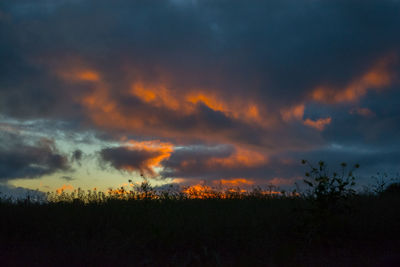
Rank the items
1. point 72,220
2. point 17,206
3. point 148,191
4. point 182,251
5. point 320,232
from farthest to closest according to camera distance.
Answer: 1. point 148,191
2. point 17,206
3. point 72,220
4. point 320,232
5. point 182,251

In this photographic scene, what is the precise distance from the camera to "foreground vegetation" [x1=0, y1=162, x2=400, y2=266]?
8.23 metres

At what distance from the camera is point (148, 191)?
522 inches

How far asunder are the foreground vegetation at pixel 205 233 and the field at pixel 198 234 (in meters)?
0.03

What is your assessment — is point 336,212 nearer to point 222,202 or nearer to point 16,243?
point 222,202

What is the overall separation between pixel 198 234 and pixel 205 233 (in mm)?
182

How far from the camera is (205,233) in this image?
371 inches

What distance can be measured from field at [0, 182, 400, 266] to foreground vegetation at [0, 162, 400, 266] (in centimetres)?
3

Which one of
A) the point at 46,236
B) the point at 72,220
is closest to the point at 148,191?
the point at 72,220

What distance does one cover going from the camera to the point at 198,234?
9.45 meters

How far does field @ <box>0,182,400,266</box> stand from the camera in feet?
26.9

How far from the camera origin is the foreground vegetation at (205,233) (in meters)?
8.23

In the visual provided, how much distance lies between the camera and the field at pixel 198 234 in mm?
8188

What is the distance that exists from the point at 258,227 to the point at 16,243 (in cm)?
621

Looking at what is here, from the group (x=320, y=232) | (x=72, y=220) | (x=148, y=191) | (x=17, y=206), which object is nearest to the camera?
(x=320, y=232)
